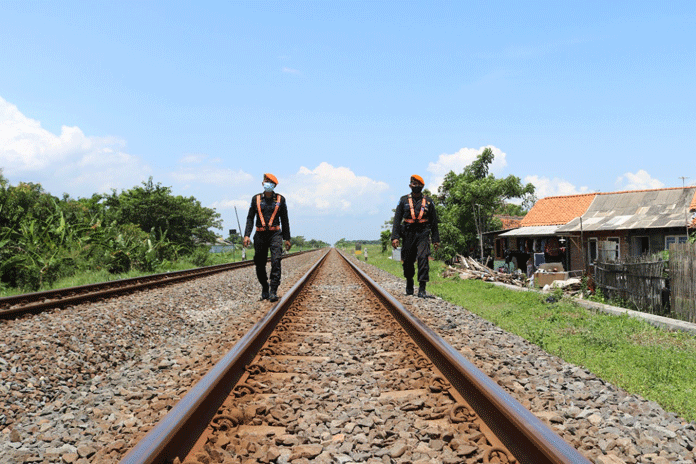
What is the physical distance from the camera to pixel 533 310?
8383mm

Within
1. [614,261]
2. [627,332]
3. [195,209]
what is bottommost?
[627,332]

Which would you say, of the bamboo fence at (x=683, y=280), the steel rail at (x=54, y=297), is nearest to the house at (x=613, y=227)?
the bamboo fence at (x=683, y=280)

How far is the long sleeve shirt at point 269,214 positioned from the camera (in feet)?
25.7

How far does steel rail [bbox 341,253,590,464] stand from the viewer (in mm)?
2061

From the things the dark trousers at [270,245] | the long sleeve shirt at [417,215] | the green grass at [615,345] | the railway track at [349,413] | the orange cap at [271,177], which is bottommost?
the green grass at [615,345]

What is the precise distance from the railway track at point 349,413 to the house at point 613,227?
12.5m

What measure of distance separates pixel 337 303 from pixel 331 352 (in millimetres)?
3701

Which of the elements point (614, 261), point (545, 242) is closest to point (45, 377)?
point (614, 261)

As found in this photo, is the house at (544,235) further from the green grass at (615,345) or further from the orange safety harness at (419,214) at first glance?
the orange safety harness at (419,214)

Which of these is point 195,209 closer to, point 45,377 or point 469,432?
point 45,377

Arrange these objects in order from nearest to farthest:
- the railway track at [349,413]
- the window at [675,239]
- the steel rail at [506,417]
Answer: the steel rail at [506,417] < the railway track at [349,413] < the window at [675,239]

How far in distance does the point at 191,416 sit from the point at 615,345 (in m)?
4.94

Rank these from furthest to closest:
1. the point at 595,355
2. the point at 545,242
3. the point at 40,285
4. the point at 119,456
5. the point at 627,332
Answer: the point at 545,242 → the point at 40,285 → the point at 627,332 → the point at 595,355 → the point at 119,456

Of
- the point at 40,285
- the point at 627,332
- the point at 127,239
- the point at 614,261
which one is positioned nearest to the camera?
the point at 627,332
